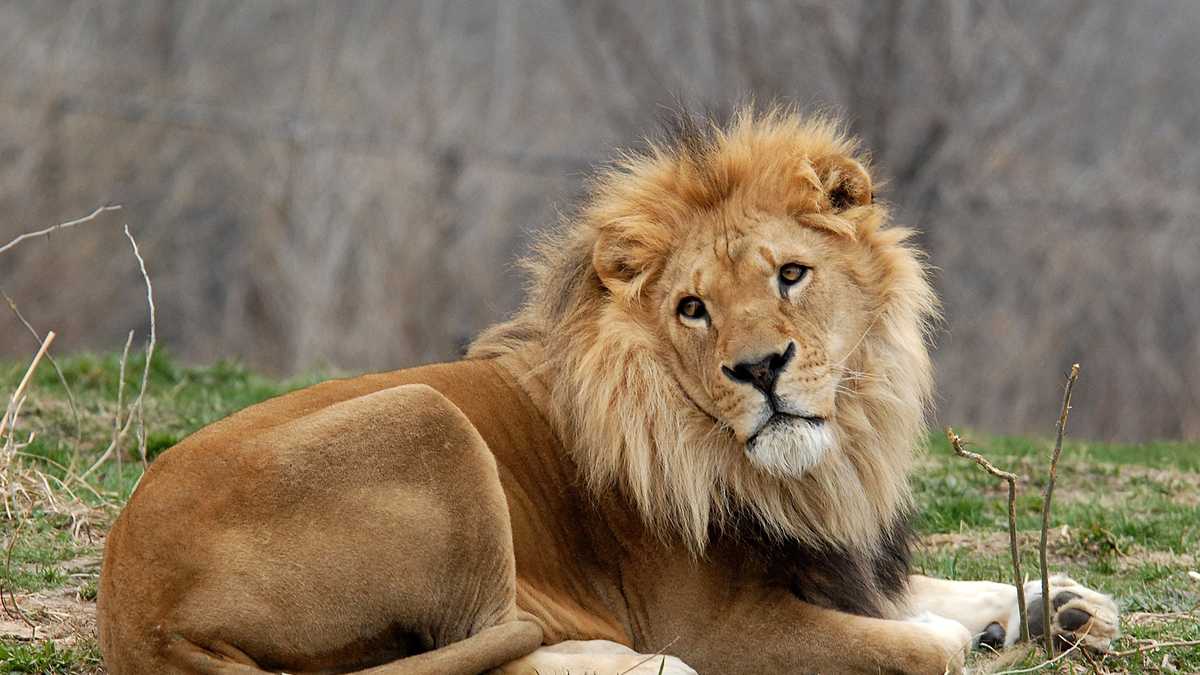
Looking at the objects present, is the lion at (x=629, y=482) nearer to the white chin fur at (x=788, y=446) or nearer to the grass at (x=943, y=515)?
the white chin fur at (x=788, y=446)

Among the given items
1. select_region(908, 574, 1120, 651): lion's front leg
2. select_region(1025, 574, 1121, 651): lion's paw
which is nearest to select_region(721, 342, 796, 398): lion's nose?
select_region(908, 574, 1120, 651): lion's front leg

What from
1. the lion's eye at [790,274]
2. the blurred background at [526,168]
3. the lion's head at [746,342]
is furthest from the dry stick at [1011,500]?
the blurred background at [526,168]

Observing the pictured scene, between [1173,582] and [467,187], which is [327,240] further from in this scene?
[1173,582]

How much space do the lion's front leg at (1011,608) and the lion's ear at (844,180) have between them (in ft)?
3.79

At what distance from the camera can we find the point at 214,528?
388cm

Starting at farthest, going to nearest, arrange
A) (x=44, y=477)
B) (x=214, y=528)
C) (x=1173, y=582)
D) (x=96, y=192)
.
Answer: (x=96, y=192) < (x=44, y=477) < (x=1173, y=582) < (x=214, y=528)

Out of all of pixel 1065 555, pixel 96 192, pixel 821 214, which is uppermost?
pixel 821 214

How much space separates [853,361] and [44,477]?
3.24 m

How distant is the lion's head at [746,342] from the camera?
4.25 metres

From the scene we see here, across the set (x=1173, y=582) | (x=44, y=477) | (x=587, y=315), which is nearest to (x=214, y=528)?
(x=587, y=315)

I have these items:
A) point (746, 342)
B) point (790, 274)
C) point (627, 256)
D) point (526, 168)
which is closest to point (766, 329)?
point (746, 342)

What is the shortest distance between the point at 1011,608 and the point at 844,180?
1392 millimetres

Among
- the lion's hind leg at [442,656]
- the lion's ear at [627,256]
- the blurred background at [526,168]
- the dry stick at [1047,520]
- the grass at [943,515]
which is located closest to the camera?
the lion's hind leg at [442,656]

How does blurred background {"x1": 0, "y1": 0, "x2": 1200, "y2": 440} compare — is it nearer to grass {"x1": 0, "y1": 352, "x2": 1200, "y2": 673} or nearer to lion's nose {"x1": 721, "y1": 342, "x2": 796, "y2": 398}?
grass {"x1": 0, "y1": 352, "x2": 1200, "y2": 673}
